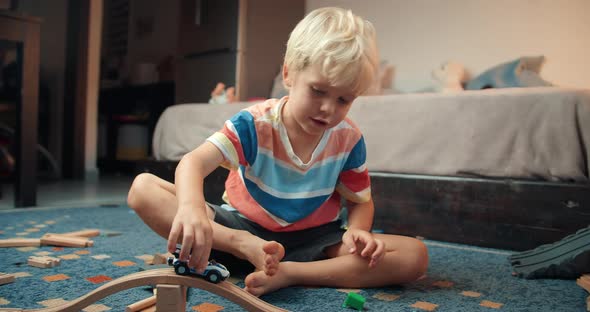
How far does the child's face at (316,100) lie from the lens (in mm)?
792

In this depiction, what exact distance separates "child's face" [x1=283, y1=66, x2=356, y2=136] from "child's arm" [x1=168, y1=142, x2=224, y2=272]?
191 millimetres

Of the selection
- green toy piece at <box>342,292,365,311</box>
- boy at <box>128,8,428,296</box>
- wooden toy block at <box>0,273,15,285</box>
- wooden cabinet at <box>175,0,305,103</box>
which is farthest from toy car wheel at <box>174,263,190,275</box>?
wooden cabinet at <box>175,0,305,103</box>

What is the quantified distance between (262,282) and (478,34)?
202 cm

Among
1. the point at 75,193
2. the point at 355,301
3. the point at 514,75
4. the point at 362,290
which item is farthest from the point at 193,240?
the point at 75,193

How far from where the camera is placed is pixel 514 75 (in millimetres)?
2074

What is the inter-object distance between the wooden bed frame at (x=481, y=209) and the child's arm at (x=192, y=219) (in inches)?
33.0

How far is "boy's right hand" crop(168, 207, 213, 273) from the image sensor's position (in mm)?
568

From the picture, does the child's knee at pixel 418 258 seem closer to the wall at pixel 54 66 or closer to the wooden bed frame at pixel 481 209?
the wooden bed frame at pixel 481 209

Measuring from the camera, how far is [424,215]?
1.42m

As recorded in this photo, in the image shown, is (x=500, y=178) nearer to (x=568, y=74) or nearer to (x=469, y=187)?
(x=469, y=187)

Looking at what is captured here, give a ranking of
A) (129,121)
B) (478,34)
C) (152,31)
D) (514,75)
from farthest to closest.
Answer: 1. (152,31)
2. (129,121)
3. (478,34)
4. (514,75)

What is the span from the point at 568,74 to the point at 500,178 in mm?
1085

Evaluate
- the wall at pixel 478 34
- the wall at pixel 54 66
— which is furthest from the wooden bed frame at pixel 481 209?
the wall at pixel 54 66

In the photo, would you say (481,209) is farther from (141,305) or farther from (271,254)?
(141,305)
